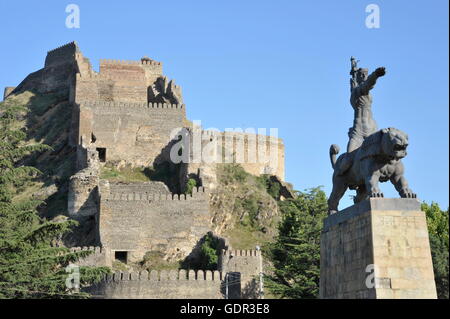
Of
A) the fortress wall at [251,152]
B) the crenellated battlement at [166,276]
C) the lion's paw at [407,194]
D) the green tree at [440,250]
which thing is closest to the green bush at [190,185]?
the fortress wall at [251,152]

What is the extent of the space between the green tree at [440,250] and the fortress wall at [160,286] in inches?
406

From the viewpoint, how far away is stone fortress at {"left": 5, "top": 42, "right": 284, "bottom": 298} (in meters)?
38.4

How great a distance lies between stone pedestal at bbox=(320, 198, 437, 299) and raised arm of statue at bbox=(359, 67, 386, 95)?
2741 mm

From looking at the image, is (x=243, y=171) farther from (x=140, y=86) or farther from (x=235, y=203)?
(x=140, y=86)

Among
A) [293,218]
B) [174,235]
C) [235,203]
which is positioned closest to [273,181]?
[235,203]

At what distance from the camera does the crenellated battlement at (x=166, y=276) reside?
38.1 meters

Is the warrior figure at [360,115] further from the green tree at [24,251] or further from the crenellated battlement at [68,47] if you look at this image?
the crenellated battlement at [68,47]

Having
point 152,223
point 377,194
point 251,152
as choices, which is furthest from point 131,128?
point 377,194

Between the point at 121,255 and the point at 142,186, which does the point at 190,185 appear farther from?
the point at 121,255

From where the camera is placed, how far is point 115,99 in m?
57.3

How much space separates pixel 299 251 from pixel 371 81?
20.8 metres

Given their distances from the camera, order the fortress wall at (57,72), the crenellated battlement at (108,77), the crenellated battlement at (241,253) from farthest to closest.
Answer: the fortress wall at (57,72) → the crenellated battlement at (108,77) → the crenellated battlement at (241,253)

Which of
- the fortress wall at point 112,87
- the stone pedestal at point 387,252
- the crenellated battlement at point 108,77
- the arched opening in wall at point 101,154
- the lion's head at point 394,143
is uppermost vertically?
the crenellated battlement at point 108,77

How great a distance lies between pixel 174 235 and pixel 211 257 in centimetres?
300
